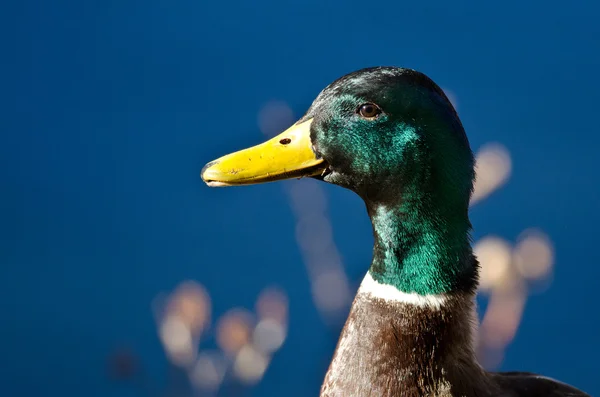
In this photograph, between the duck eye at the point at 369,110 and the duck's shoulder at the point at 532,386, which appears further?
the duck's shoulder at the point at 532,386

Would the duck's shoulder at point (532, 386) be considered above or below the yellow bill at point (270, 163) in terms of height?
below

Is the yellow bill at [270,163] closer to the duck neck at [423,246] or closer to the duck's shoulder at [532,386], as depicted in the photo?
the duck neck at [423,246]

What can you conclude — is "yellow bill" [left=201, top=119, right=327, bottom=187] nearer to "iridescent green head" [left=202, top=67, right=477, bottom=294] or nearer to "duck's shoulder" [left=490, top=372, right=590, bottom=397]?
"iridescent green head" [left=202, top=67, right=477, bottom=294]

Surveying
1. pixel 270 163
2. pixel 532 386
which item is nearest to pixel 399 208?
pixel 270 163

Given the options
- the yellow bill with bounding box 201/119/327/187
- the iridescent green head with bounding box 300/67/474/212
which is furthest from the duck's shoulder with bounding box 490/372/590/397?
the yellow bill with bounding box 201/119/327/187

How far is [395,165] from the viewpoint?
1298 mm

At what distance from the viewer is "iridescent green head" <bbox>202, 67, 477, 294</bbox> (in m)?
1.29

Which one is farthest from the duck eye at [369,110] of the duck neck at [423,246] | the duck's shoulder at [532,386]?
the duck's shoulder at [532,386]

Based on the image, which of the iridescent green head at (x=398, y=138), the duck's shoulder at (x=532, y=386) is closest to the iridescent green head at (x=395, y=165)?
the iridescent green head at (x=398, y=138)

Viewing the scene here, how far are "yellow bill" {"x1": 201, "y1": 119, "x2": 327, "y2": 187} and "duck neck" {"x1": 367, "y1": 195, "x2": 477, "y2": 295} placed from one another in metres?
0.12

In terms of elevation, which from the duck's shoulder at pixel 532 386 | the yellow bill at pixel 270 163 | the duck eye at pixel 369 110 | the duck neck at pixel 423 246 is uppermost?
the duck eye at pixel 369 110

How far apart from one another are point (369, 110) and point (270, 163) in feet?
0.54

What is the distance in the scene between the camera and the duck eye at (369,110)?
131 cm

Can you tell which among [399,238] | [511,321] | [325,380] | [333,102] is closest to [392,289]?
[399,238]
